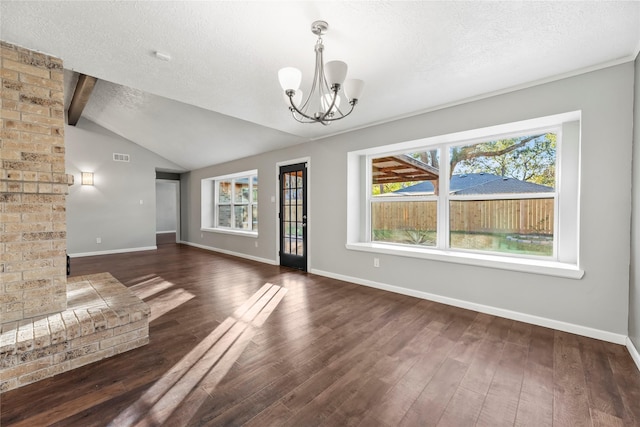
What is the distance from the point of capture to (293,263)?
205 inches

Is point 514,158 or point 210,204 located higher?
point 514,158

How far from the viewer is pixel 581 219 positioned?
247 centimetres

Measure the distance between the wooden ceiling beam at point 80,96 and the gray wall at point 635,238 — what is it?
20.4ft

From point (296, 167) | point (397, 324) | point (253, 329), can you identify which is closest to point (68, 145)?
point (296, 167)

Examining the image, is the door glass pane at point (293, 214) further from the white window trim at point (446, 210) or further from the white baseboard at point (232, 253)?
the white window trim at point (446, 210)

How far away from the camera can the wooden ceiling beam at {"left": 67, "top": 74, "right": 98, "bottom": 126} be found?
4.16 meters

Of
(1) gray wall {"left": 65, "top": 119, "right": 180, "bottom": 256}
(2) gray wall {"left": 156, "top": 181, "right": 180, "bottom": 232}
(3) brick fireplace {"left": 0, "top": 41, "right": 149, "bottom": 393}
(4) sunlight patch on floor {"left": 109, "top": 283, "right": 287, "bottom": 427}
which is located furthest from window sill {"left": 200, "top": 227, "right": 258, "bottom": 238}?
(2) gray wall {"left": 156, "top": 181, "right": 180, "bottom": 232}

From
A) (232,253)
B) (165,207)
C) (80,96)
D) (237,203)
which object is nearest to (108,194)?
(80,96)

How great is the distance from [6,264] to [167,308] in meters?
1.42

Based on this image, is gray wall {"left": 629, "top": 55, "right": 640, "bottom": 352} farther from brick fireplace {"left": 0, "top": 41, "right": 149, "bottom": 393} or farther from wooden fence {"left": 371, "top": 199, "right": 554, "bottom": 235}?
brick fireplace {"left": 0, "top": 41, "right": 149, "bottom": 393}

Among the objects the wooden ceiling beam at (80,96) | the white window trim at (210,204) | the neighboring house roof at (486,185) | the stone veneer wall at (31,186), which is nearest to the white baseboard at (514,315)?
the neighboring house roof at (486,185)

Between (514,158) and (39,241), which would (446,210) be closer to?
(514,158)

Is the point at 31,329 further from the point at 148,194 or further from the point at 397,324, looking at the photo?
the point at 148,194

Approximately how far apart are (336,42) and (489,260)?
264cm
